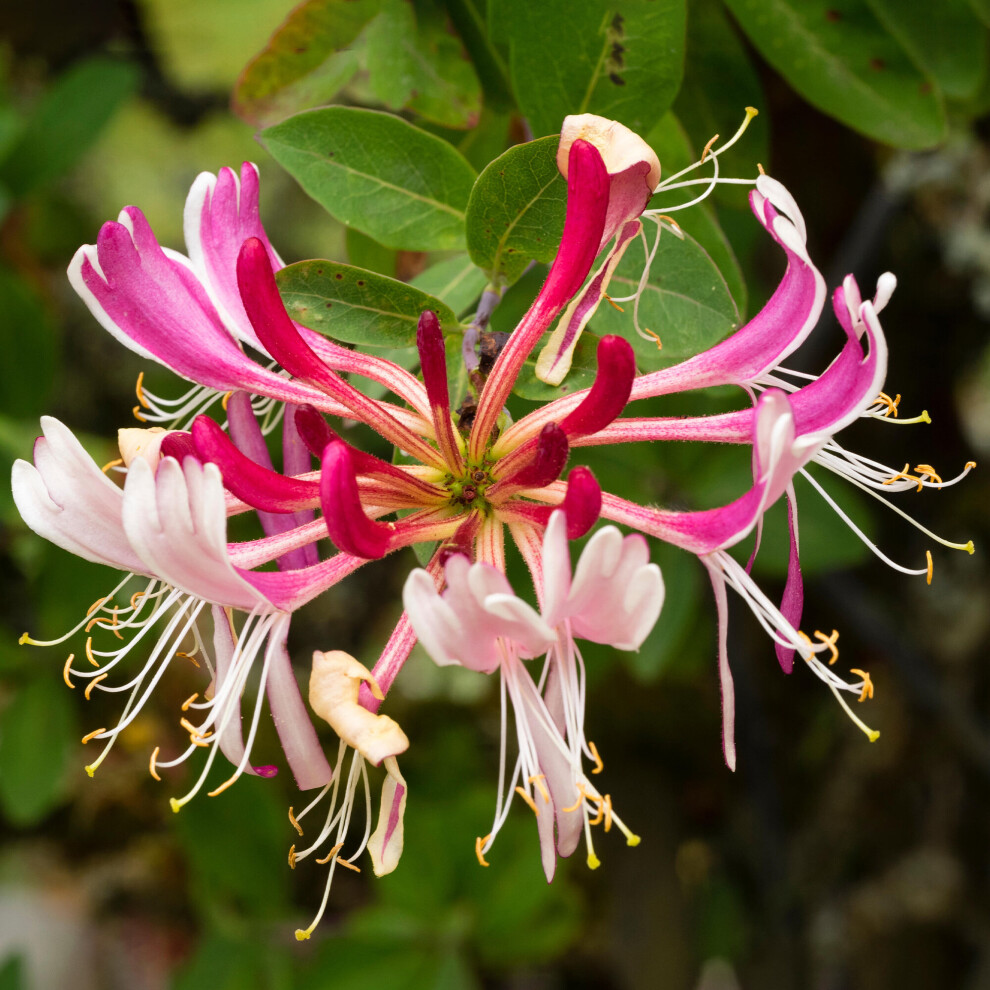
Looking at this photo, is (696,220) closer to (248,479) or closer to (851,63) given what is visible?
(851,63)

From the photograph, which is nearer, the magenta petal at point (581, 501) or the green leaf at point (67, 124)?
the magenta petal at point (581, 501)

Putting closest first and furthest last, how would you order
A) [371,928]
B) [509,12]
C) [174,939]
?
1. [509,12]
2. [371,928]
3. [174,939]

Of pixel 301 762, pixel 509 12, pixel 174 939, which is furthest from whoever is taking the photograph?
pixel 174 939

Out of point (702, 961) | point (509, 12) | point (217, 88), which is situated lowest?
point (702, 961)

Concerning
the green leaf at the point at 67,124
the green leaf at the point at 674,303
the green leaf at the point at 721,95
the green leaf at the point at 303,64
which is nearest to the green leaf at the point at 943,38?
the green leaf at the point at 721,95

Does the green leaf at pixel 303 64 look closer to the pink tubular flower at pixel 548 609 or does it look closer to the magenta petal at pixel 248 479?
the magenta petal at pixel 248 479

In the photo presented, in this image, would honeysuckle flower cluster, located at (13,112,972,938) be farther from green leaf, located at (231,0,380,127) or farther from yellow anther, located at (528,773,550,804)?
green leaf, located at (231,0,380,127)

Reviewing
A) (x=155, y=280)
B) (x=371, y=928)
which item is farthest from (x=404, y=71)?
(x=371, y=928)

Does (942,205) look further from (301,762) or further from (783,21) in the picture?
(301,762)
